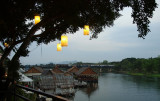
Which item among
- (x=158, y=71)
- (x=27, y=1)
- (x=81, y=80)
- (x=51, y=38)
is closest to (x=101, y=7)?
(x=27, y=1)

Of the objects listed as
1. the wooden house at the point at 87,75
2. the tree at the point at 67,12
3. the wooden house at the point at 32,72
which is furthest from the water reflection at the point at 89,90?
the tree at the point at 67,12

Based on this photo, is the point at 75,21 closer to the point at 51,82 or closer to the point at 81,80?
the point at 51,82

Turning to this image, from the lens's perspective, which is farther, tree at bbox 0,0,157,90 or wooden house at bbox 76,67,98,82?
Answer: wooden house at bbox 76,67,98,82

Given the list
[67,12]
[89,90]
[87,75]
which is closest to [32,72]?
[89,90]

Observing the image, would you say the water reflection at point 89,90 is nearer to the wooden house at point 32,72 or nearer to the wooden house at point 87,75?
the wooden house at point 87,75

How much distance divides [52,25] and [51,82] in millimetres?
17641

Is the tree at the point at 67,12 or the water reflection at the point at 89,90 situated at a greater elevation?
the tree at the point at 67,12

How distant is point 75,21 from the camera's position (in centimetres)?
373

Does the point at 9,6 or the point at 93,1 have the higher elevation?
the point at 93,1

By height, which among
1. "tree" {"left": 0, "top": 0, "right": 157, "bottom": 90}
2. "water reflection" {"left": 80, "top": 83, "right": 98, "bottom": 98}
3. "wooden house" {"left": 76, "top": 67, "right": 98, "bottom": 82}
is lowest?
"water reflection" {"left": 80, "top": 83, "right": 98, "bottom": 98}

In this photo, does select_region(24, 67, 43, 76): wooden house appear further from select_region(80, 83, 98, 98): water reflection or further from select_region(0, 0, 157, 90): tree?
select_region(0, 0, 157, 90): tree

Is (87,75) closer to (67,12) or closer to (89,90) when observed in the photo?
(89,90)

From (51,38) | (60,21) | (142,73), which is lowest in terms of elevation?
(142,73)

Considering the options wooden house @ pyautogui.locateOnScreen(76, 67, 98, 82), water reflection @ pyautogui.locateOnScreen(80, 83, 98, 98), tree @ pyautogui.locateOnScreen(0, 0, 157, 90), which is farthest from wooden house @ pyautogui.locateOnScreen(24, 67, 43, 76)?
tree @ pyautogui.locateOnScreen(0, 0, 157, 90)
